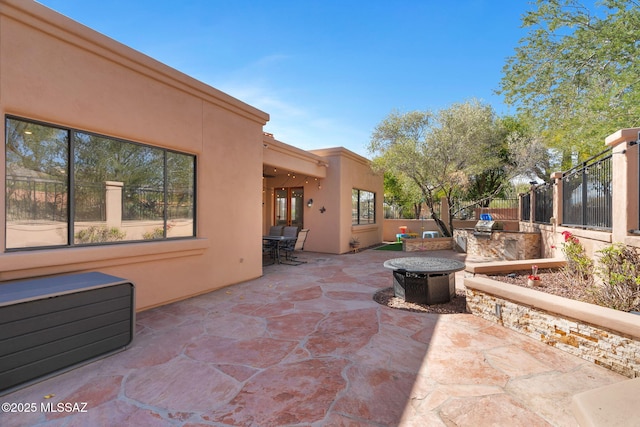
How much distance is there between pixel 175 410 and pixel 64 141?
3726 millimetres

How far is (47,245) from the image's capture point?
381cm

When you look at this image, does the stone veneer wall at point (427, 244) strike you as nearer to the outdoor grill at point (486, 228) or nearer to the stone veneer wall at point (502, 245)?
the stone veneer wall at point (502, 245)

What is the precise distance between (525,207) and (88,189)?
44.6 feet

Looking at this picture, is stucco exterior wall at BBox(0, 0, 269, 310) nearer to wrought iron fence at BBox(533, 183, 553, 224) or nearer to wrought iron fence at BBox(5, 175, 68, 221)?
wrought iron fence at BBox(5, 175, 68, 221)

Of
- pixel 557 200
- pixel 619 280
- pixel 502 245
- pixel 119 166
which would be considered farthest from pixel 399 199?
pixel 119 166

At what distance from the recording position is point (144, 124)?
4711 millimetres

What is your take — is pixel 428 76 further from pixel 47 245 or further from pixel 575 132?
pixel 47 245

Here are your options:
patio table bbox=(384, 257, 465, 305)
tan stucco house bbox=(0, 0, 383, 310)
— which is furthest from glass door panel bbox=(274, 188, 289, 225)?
patio table bbox=(384, 257, 465, 305)

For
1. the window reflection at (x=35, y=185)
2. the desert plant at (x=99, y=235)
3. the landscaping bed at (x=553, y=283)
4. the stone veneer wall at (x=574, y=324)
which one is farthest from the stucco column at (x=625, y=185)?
the window reflection at (x=35, y=185)

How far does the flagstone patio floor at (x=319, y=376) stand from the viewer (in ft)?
7.65

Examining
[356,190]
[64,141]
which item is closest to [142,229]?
[64,141]

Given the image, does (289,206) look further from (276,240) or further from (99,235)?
(99,235)

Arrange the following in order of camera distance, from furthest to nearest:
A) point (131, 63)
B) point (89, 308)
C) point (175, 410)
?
point (131, 63)
point (89, 308)
point (175, 410)

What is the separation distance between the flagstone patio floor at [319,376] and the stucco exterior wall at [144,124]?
106 centimetres
